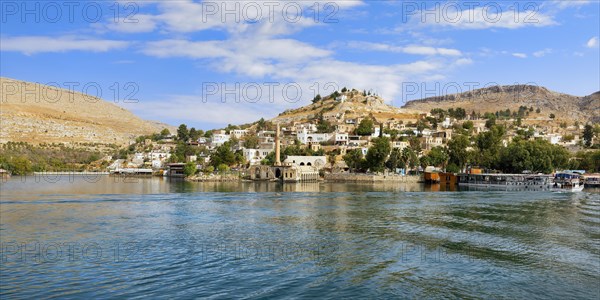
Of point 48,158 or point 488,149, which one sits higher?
point 488,149

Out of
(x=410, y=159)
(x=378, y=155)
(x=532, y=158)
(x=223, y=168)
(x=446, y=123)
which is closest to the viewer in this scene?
(x=532, y=158)

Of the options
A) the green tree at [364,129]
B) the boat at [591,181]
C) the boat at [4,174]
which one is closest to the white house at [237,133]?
the green tree at [364,129]

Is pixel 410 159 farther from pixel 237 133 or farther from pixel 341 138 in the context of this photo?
pixel 237 133

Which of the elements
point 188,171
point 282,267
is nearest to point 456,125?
point 188,171

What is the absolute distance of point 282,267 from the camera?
1758cm

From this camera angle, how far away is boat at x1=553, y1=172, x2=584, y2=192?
5953cm

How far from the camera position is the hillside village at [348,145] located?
82875 mm

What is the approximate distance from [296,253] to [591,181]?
64491 millimetres

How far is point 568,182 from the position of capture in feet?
201

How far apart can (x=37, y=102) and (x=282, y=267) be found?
20628 cm

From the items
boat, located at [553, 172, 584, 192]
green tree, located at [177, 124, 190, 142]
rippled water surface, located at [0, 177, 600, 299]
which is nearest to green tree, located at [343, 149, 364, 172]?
boat, located at [553, 172, 584, 192]

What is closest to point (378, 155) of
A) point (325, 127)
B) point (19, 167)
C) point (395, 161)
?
point (395, 161)

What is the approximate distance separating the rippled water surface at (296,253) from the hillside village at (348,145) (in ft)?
158

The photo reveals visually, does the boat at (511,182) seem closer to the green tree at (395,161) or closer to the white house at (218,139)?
the green tree at (395,161)
